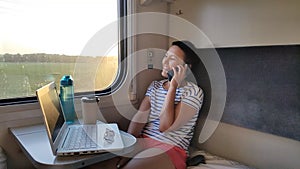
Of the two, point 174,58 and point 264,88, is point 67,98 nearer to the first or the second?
point 174,58

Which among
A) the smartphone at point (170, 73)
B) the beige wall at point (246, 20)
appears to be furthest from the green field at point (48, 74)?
the beige wall at point (246, 20)

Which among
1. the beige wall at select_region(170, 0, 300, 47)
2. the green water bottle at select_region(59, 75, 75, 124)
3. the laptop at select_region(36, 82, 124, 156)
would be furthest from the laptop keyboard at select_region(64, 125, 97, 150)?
the beige wall at select_region(170, 0, 300, 47)

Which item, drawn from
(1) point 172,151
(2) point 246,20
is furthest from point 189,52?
(1) point 172,151

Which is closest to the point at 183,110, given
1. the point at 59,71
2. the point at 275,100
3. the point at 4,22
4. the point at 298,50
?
the point at 275,100

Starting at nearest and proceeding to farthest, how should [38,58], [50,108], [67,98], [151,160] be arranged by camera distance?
[50,108], [151,160], [67,98], [38,58]

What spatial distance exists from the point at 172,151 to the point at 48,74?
0.90 meters

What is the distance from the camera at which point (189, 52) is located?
1.64 m

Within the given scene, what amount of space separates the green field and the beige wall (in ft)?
2.28

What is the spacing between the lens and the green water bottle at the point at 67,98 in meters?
1.36

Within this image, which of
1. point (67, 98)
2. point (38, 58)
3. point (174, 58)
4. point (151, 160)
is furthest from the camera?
point (174, 58)

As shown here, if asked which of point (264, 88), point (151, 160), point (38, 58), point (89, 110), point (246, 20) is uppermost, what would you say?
point (246, 20)

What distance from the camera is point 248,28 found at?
137 centimetres

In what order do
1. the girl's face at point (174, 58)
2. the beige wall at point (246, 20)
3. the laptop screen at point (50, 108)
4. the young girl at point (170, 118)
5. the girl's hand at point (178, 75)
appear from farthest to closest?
the girl's face at point (174, 58) < the girl's hand at point (178, 75) < the young girl at point (170, 118) < the beige wall at point (246, 20) < the laptop screen at point (50, 108)

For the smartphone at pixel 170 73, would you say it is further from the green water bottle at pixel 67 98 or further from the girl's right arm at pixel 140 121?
the green water bottle at pixel 67 98
